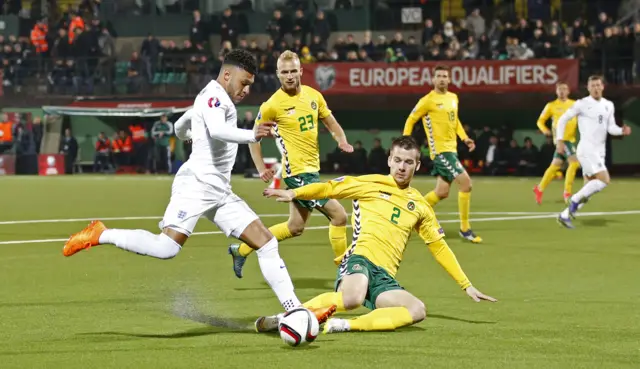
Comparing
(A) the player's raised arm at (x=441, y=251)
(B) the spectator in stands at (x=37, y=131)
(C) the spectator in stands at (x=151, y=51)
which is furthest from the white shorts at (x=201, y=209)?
(B) the spectator in stands at (x=37, y=131)

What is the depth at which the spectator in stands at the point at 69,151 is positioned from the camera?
42.3 metres

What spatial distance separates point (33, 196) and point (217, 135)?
19.7 m

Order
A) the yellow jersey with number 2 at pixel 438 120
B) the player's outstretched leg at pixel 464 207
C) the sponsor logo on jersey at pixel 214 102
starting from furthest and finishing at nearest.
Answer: the yellow jersey with number 2 at pixel 438 120
the player's outstretched leg at pixel 464 207
the sponsor logo on jersey at pixel 214 102

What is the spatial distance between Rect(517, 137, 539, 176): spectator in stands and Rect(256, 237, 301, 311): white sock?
28.4 meters

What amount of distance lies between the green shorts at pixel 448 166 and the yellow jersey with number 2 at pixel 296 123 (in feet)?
15.8

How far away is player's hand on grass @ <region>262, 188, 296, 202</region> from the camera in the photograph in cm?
841

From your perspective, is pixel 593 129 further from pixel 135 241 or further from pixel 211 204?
pixel 135 241

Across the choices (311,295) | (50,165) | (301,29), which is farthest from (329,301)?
(50,165)

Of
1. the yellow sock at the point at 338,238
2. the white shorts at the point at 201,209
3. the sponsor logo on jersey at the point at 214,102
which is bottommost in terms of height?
the yellow sock at the point at 338,238

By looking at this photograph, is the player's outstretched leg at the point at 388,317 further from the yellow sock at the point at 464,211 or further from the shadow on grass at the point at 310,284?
the yellow sock at the point at 464,211

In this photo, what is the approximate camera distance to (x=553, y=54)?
119ft

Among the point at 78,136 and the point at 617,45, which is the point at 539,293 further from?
the point at 78,136

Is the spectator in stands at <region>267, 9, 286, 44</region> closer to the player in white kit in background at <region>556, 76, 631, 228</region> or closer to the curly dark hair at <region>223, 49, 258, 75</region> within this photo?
the player in white kit in background at <region>556, 76, 631, 228</region>

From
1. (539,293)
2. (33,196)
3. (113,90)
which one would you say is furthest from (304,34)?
(539,293)
